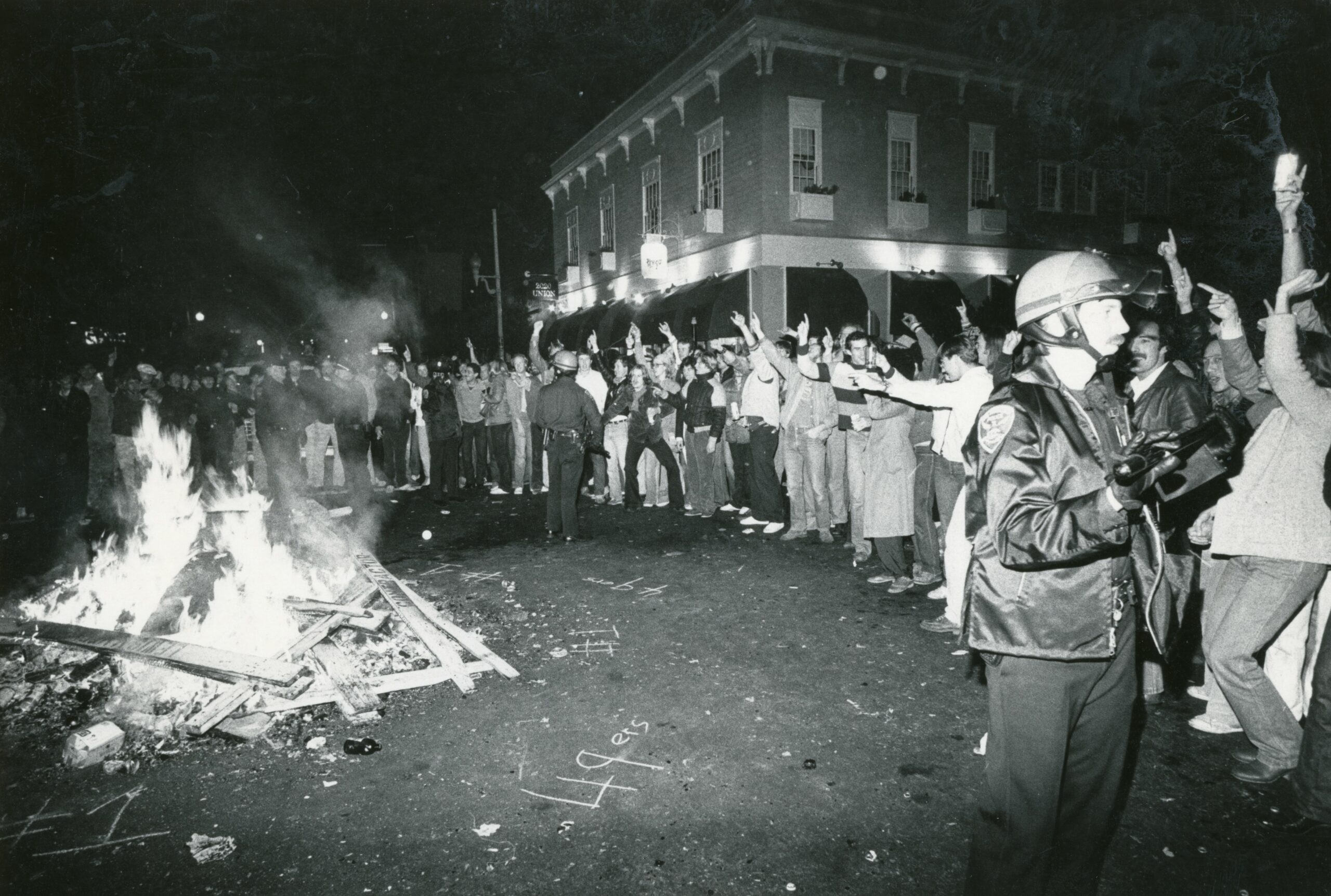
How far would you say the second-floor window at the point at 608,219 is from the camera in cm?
3022

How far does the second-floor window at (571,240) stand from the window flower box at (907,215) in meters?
17.9

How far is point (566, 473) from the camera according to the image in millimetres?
9320

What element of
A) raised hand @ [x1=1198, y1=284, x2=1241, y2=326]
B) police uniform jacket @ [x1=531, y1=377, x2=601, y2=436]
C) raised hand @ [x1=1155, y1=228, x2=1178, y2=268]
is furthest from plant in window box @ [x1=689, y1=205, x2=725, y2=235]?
raised hand @ [x1=1198, y1=284, x2=1241, y2=326]

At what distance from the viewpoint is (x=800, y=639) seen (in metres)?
5.61

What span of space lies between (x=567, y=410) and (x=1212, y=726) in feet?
23.9

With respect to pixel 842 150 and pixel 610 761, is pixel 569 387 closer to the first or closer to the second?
pixel 610 761

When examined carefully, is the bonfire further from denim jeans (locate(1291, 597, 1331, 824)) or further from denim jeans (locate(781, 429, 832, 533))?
denim jeans (locate(781, 429, 832, 533))

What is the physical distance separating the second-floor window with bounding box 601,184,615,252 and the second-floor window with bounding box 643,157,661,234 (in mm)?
3442

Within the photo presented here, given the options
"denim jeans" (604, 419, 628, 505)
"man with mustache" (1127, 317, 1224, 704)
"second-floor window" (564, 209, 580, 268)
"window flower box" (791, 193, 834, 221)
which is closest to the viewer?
"man with mustache" (1127, 317, 1224, 704)

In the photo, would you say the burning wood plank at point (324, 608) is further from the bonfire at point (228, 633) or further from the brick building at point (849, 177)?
the brick building at point (849, 177)

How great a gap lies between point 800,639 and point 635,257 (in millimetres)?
24915

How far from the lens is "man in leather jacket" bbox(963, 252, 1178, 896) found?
216 cm

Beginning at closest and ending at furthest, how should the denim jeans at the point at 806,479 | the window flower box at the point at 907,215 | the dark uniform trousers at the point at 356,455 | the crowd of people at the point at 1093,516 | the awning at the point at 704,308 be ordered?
the crowd of people at the point at 1093,516, the denim jeans at the point at 806,479, the dark uniform trousers at the point at 356,455, the awning at the point at 704,308, the window flower box at the point at 907,215

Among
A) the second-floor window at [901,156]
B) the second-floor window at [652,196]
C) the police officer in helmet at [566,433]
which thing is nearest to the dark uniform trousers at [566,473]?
the police officer in helmet at [566,433]
